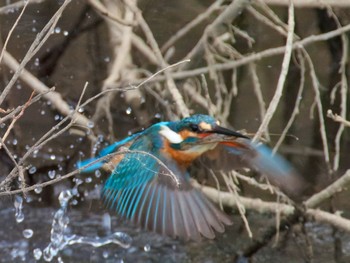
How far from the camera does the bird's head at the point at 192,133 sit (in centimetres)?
288

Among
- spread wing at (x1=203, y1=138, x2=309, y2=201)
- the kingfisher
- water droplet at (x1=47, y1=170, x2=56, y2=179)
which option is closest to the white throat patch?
the kingfisher

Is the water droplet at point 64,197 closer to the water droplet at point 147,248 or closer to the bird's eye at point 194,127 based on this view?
the water droplet at point 147,248

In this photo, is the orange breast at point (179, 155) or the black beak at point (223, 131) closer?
Answer: the black beak at point (223, 131)

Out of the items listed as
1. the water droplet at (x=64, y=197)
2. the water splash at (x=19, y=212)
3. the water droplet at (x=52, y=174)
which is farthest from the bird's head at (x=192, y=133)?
the water droplet at (x=64, y=197)

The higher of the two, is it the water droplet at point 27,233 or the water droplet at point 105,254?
the water droplet at point 27,233

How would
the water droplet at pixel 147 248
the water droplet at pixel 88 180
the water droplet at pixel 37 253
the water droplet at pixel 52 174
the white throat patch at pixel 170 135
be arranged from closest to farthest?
1. the white throat patch at pixel 170 135
2. the water droplet at pixel 37 253
3. the water droplet at pixel 147 248
4. the water droplet at pixel 52 174
5. the water droplet at pixel 88 180

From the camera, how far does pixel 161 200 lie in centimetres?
306

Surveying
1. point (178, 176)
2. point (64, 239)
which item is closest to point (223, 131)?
point (178, 176)

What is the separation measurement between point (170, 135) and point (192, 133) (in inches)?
6.0

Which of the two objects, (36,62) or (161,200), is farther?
(36,62)

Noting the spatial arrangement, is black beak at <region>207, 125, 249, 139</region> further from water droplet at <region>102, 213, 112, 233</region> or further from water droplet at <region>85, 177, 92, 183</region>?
water droplet at <region>85, 177, 92, 183</region>

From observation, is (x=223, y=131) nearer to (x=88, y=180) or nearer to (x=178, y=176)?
(x=178, y=176)

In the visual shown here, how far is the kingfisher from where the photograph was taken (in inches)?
116

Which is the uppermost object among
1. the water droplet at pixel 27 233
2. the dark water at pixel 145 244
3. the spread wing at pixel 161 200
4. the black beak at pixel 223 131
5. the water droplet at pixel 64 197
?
the black beak at pixel 223 131
